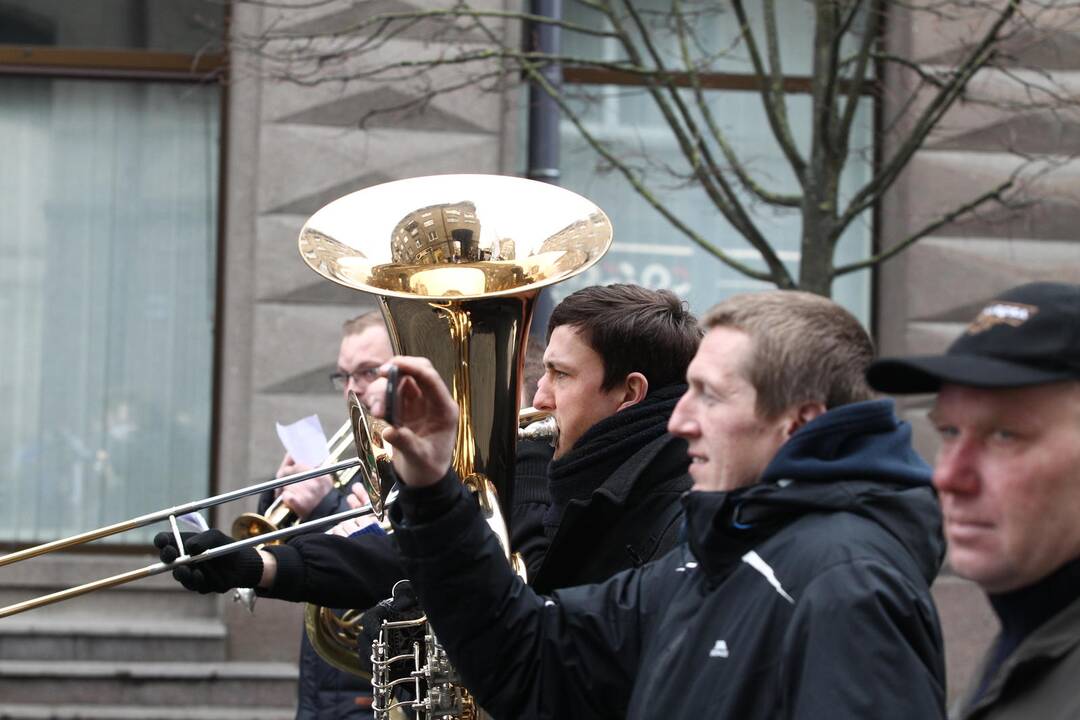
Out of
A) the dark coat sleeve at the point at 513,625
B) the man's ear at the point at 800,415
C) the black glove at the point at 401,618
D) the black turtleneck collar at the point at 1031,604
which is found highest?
the man's ear at the point at 800,415

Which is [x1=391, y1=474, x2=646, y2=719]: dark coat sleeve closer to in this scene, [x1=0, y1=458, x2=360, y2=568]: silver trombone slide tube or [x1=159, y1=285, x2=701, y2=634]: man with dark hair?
[x1=159, y1=285, x2=701, y2=634]: man with dark hair

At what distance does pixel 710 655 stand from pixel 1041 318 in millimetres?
739

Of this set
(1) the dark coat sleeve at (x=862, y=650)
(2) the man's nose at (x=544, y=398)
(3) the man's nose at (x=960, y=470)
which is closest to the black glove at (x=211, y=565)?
(2) the man's nose at (x=544, y=398)

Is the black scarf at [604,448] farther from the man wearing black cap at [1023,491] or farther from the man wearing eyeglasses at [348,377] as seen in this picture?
the man wearing black cap at [1023,491]

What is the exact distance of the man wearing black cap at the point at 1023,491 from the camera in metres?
1.63

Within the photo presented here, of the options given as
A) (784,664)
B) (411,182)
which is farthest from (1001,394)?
(411,182)

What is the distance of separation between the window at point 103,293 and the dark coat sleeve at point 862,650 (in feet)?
20.8

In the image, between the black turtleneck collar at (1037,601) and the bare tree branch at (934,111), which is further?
the bare tree branch at (934,111)

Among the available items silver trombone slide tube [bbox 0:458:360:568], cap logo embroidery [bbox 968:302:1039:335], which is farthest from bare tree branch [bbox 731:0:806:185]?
cap logo embroidery [bbox 968:302:1039:335]

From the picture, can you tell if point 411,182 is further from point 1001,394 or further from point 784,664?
point 1001,394

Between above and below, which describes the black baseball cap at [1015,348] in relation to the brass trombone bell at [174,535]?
above

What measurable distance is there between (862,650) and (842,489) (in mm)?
269

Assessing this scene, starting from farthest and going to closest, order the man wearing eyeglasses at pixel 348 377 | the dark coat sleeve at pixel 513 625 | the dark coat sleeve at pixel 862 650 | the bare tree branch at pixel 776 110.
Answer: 1. the bare tree branch at pixel 776 110
2. the man wearing eyeglasses at pixel 348 377
3. the dark coat sleeve at pixel 513 625
4. the dark coat sleeve at pixel 862 650

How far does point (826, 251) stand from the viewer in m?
5.81
